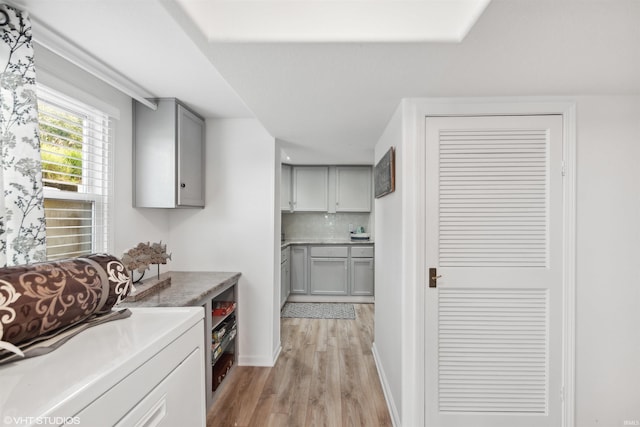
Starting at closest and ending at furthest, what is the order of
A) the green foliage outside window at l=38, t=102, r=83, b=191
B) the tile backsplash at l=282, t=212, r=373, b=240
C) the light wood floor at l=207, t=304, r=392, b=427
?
1. the green foliage outside window at l=38, t=102, r=83, b=191
2. the light wood floor at l=207, t=304, r=392, b=427
3. the tile backsplash at l=282, t=212, r=373, b=240

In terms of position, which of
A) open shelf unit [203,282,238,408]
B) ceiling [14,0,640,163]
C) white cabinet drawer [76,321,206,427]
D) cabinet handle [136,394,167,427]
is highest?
ceiling [14,0,640,163]

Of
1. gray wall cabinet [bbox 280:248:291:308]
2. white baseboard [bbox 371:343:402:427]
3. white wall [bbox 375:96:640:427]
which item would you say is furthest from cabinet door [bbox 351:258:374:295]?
white wall [bbox 375:96:640:427]

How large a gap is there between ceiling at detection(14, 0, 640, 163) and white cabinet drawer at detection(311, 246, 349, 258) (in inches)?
113

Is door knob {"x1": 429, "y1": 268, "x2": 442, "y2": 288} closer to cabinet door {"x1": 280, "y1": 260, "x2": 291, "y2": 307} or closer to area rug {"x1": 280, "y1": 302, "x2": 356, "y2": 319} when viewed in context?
area rug {"x1": 280, "y1": 302, "x2": 356, "y2": 319}

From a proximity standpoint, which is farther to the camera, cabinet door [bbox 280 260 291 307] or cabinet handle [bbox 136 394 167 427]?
cabinet door [bbox 280 260 291 307]

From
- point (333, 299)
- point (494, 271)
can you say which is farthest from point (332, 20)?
point (333, 299)

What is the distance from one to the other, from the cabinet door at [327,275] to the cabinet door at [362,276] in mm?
154

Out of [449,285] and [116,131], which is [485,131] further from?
[116,131]

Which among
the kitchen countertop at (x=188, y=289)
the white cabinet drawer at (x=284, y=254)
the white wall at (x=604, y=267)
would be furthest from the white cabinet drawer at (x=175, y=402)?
the white cabinet drawer at (x=284, y=254)

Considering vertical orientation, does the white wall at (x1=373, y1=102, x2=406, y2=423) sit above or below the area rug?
above

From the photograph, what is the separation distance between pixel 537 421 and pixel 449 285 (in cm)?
97

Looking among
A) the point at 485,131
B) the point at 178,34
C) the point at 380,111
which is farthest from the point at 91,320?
the point at 485,131

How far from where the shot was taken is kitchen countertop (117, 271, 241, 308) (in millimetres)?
1717

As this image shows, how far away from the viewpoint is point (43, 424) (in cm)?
47
